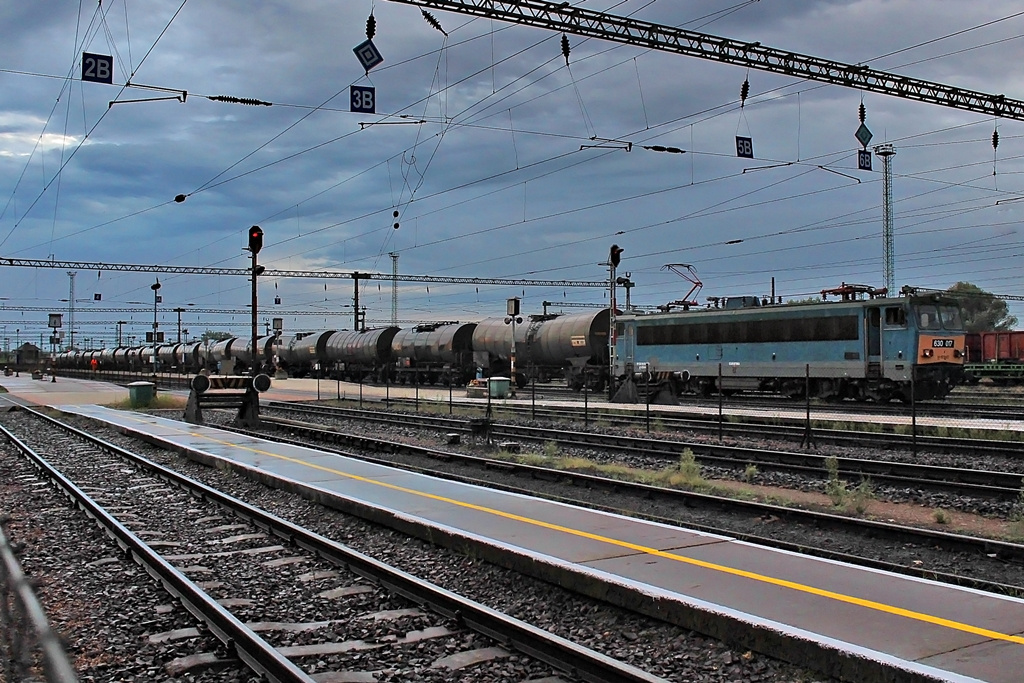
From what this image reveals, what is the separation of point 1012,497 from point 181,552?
11005mm

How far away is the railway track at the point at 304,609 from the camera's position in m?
5.83

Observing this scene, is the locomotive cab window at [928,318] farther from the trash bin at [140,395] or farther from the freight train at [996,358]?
the trash bin at [140,395]

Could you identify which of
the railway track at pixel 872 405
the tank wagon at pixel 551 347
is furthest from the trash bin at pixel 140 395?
the tank wagon at pixel 551 347

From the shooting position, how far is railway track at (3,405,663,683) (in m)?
5.83

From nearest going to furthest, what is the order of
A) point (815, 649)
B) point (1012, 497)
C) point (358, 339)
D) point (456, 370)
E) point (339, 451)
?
point (815, 649) → point (1012, 497) → point (339, 451) → point (456, 370) → point (358, 339)

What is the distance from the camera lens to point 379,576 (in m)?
8.01

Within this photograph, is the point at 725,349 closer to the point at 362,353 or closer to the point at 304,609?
the point at 304,609

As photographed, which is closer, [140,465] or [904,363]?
[140,465]

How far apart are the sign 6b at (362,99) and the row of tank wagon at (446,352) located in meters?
14.6

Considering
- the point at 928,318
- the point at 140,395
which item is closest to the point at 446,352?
the point at 140,395

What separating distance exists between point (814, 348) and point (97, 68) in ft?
77.7

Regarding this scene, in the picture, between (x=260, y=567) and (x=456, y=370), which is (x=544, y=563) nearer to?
(x=260, y=567)

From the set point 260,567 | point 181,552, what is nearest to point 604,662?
point 260,567

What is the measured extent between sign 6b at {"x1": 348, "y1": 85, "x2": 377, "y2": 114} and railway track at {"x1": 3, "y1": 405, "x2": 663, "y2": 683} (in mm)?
8691
